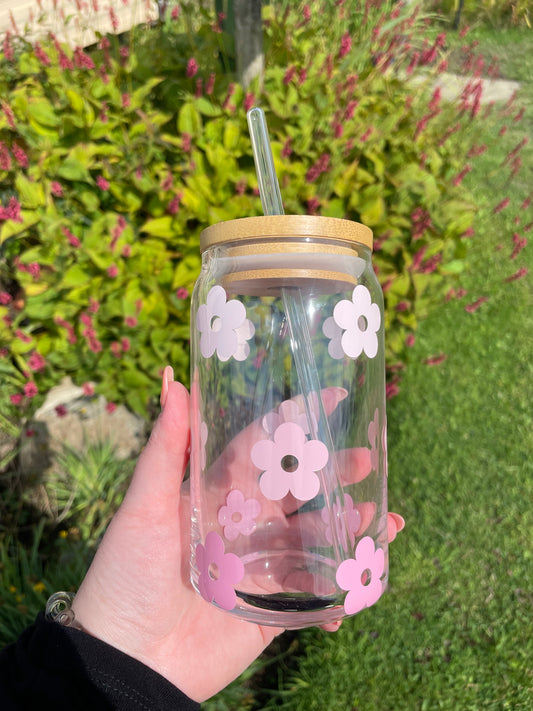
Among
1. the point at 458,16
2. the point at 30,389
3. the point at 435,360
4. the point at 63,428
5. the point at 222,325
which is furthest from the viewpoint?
the point at 458,16

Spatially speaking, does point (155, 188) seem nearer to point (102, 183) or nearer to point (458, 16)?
point (102, 183)

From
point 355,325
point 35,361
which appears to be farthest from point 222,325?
point 35,361

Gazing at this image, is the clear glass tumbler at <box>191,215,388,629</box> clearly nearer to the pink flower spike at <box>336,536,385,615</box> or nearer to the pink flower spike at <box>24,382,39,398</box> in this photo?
the pink flower spike at <box>336,536,385,615</box>

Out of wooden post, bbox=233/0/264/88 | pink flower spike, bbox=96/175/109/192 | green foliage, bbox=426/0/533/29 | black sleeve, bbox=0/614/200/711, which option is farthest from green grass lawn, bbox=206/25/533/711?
green foliage, bbox=426/0/533/29

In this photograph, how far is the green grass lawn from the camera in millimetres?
1891

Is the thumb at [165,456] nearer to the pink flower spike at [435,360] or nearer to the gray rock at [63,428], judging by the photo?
the gray rock at [63,428]

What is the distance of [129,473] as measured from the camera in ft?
7.53

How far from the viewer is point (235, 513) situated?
1.15 metres

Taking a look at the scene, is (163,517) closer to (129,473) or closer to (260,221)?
(260,221)

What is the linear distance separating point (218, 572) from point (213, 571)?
2 cm

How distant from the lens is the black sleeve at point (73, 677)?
1.06 m

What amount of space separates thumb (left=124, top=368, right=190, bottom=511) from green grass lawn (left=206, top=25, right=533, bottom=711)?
1021mm

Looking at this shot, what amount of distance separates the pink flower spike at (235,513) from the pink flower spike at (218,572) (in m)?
0.04

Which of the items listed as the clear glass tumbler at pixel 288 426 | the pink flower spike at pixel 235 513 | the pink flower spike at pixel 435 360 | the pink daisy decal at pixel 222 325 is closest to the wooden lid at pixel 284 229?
the clear glass tumbler at pixel 288 426
